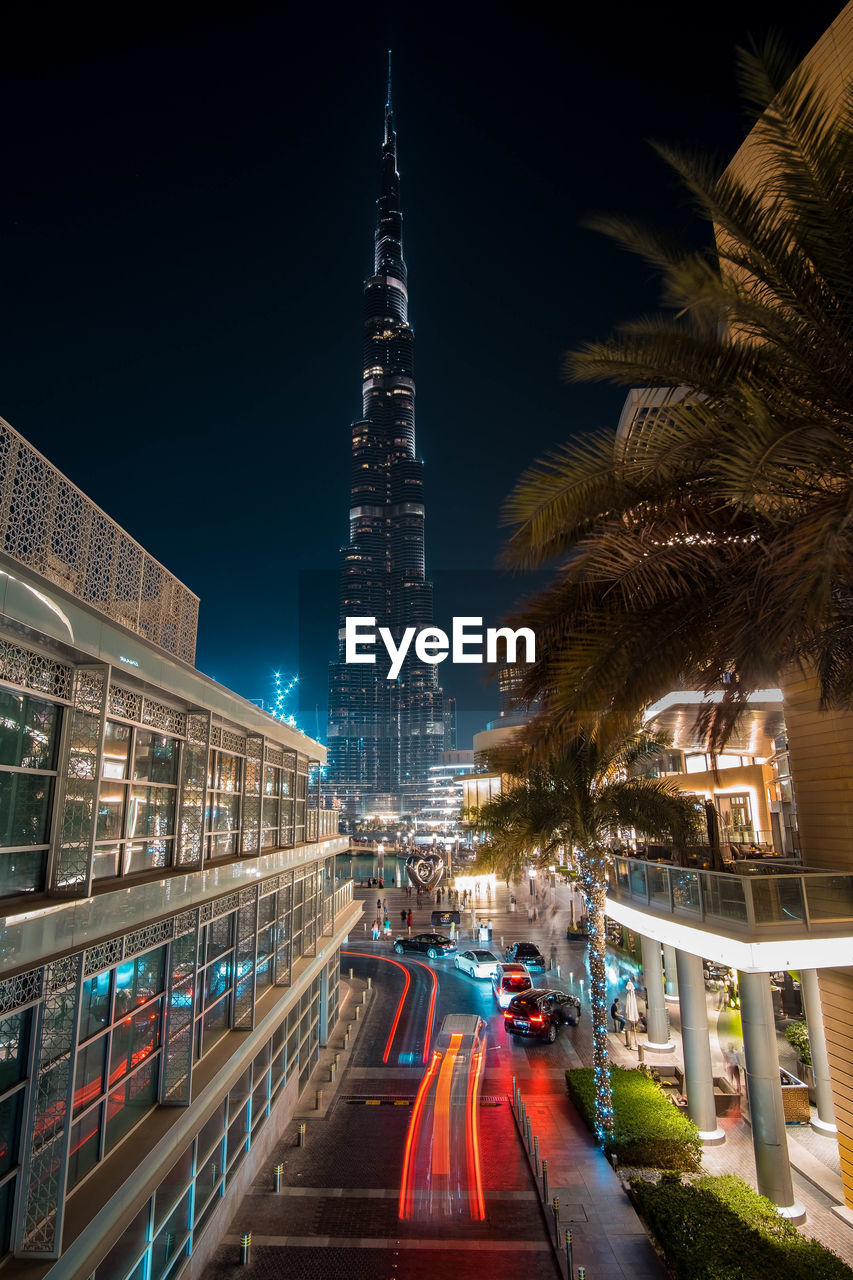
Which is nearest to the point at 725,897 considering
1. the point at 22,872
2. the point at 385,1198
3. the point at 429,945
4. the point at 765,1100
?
the point at 765,1100

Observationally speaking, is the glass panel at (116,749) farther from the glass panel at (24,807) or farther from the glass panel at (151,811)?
the glass panel at (24,807)

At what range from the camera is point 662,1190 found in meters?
11.0

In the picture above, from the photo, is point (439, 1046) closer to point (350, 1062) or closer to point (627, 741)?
point (350, 1062)

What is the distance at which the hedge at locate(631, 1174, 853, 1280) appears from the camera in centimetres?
870

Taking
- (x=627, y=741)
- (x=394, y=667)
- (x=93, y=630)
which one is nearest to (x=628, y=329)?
(x=93, y=630)

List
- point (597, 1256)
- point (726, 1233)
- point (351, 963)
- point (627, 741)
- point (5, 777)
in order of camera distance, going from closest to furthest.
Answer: point (5, 777)
point (726, 1233)
point (597, 1256)
point (627, 741)
point (351, 963)

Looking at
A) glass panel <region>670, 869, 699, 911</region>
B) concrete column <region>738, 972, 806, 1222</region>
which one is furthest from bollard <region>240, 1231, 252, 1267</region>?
glass panel <region>670, 869, 699, 911</region>

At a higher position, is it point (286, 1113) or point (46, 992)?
point (46, 992)

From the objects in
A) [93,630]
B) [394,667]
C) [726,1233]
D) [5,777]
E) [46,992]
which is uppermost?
[394,667]

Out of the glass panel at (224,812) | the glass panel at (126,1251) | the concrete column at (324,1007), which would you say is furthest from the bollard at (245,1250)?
the concrete column at (324,1007)

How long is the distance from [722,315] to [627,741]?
1104 centimetres

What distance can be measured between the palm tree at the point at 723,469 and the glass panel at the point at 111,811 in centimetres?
455

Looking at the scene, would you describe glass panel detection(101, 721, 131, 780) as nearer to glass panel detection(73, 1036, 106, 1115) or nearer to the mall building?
the mall building

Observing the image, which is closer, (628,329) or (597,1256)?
(628,329)
